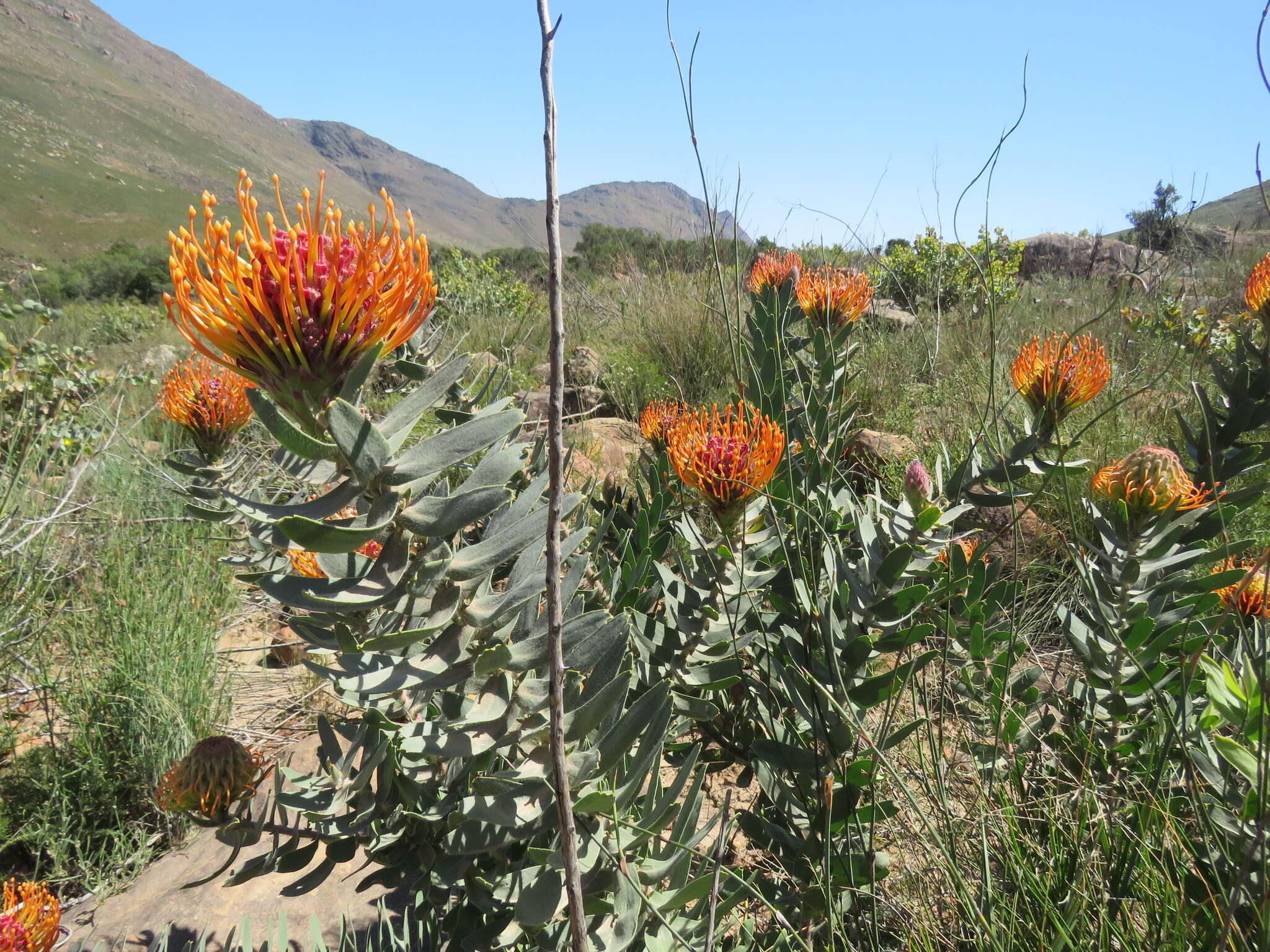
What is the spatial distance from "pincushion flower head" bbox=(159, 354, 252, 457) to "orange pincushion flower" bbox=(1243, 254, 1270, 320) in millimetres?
2818

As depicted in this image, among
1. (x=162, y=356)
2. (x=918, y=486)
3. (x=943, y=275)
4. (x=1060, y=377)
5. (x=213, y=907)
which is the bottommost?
(x=213, y=907)

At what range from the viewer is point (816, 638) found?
1548 mm

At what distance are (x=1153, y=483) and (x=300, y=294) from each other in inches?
70.0

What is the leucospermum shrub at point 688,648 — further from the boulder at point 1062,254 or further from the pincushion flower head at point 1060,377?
the boulder at point 1062,254

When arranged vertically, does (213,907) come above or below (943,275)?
below

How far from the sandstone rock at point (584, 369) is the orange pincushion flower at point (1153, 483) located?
14.5 feet

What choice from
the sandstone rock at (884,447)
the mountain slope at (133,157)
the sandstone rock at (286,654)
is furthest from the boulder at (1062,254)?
the sandstone rock at (286,654)

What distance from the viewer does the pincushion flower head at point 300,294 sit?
0.67 meters

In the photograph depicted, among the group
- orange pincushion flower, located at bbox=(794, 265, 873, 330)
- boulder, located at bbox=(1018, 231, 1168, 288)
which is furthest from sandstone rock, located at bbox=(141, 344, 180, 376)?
boulder, located at bbox=(1018, 231, 1168, 288)

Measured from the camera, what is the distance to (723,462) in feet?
4.62

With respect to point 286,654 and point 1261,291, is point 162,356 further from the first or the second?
point 1261,291

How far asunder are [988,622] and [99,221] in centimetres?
8729

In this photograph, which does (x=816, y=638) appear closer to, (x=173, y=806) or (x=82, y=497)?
(x=173, y=806)

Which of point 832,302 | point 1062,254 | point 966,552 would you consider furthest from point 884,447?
point 1062,254
